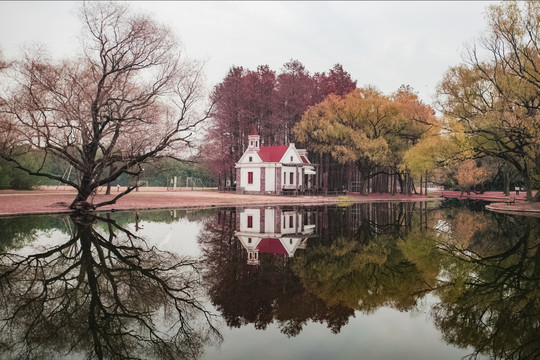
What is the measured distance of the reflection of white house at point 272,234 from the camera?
13695mm

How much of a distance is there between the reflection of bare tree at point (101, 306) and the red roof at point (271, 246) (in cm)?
292

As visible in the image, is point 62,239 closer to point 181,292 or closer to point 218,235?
point 218,235

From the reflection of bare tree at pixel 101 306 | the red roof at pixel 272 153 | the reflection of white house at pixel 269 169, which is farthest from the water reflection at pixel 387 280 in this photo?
the red roof at pixel 272 153

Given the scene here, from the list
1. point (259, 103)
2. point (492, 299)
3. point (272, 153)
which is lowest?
point (492, 299)

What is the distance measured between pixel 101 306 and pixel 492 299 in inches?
308

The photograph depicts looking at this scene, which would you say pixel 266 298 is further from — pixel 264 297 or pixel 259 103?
pixel 259 103

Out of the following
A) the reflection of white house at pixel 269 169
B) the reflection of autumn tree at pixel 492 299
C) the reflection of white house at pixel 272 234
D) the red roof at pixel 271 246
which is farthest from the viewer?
the reflection of white house at pixel 269 169

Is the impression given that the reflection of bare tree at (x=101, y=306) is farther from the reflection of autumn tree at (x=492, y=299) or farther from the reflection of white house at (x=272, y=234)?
the reflection of autumn tree at (x=492, y=299)

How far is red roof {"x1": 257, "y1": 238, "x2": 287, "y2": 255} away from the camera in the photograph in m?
13.5

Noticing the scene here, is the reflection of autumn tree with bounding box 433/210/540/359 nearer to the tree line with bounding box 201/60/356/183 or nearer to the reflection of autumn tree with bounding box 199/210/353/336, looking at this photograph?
the reflection of autumn tree with bounding box 199/210/353/336

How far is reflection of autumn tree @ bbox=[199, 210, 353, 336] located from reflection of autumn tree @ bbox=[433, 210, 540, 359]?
6.50 feet

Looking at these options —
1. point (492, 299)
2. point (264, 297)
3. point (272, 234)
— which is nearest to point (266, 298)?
point (264, 297)

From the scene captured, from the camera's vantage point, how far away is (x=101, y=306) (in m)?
7.67

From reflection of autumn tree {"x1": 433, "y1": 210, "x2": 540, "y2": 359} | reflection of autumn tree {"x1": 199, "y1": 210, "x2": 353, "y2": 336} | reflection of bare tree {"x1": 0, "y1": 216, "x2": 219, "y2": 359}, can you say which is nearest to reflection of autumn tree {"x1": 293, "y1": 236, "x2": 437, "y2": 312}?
reflection of autumn tree {"x1": 199, "y1": 210, "x2": 353, "y2": 336}
